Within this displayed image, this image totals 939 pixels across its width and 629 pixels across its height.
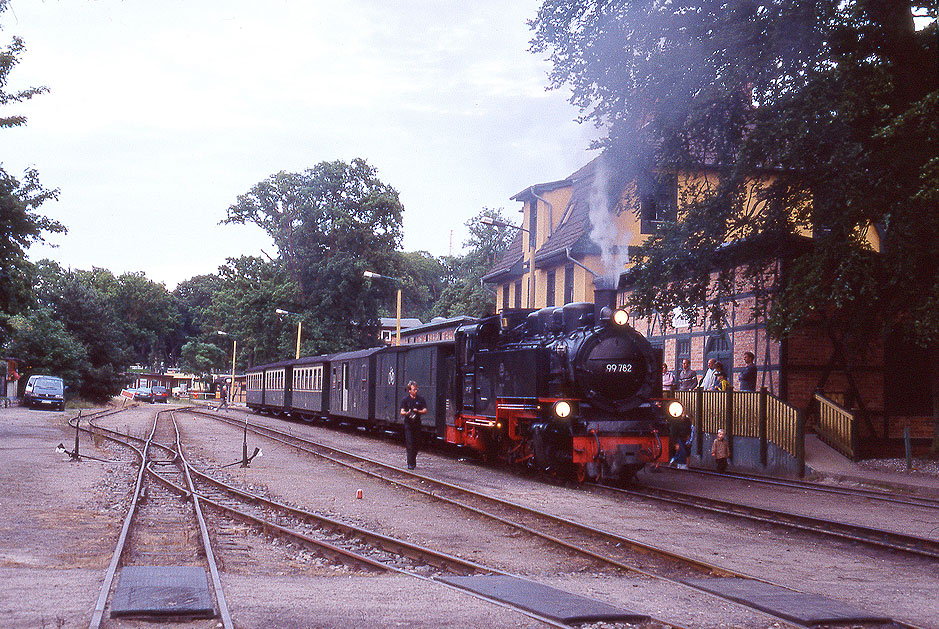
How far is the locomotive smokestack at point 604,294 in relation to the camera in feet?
49.5

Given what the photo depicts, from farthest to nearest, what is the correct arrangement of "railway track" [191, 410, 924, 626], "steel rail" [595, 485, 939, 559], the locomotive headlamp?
the locomotive headlamp, "steel rail" [595, 485, 939, 559], "railway track" [191, 410, 924, 626]

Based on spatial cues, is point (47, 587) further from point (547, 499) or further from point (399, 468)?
point (399, 468)

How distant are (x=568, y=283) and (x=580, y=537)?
2332cm

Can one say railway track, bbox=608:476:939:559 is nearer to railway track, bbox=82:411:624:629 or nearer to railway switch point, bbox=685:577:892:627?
railway switch point, bbox=685:577:892:627

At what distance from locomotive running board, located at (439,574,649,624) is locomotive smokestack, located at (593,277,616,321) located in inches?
324

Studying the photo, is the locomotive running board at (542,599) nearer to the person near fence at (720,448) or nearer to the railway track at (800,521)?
the railway track at (800,521)

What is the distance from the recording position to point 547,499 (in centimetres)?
1291

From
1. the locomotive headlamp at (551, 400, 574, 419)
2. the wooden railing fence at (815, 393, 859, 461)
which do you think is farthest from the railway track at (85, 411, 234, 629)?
the wooden railing fence at (815, 393, 859, 461)

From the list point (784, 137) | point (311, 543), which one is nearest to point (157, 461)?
point (311, 543)

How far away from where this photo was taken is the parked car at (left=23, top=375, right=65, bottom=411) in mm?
41562

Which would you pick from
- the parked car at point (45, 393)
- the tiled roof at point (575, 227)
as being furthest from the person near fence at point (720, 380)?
the parked car at point (45, 393)

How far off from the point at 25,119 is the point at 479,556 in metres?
18.0

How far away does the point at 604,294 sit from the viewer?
15.2m

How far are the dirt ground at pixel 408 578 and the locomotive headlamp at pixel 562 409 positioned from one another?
3.89 ft
